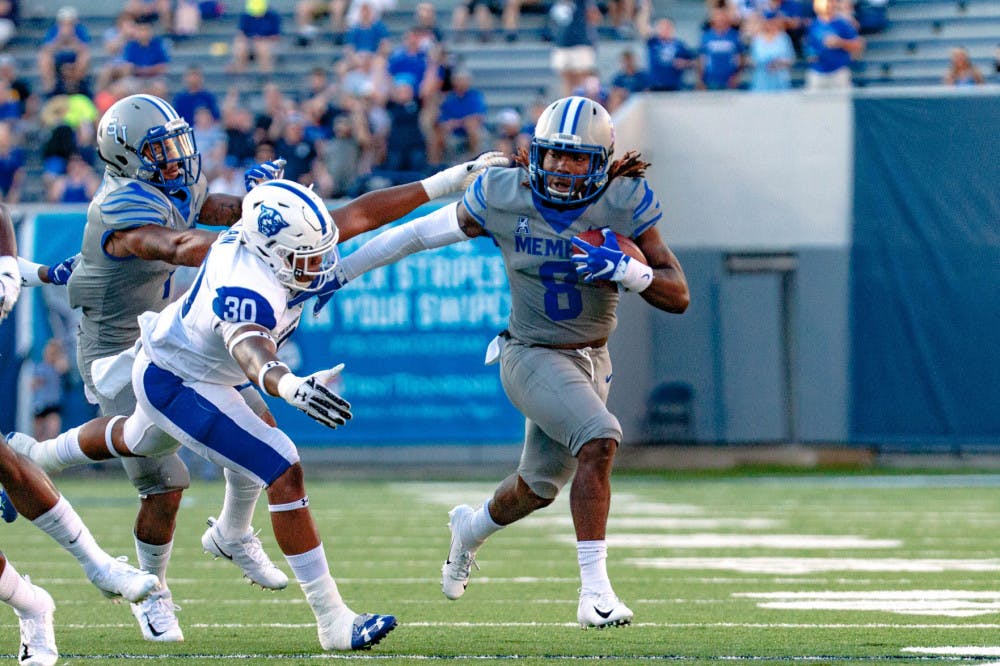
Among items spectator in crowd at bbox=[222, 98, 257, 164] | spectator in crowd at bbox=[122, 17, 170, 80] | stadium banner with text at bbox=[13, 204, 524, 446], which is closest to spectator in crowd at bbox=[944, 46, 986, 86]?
stadium banner with text at bbox=[13, 204, 524, 446]

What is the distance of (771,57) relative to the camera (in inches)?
586

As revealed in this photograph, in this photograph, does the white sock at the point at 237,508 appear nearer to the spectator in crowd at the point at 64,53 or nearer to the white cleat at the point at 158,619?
the white cleat at the point at 158,619

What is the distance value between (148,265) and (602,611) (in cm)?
214

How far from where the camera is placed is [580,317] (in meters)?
5.66

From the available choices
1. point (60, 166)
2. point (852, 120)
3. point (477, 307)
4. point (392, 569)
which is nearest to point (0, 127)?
point (60, 166)

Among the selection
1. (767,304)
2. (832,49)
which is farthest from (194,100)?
(832,49)

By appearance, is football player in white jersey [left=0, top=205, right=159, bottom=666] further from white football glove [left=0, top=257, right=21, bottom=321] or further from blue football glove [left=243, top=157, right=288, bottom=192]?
blue football glove [left=243, top=157, right=288, bottom=192]

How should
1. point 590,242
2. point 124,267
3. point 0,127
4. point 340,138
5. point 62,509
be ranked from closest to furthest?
1. point 62,509
2. point 590,242
3. point 124,267
4. point 340,138
5. point 0,127

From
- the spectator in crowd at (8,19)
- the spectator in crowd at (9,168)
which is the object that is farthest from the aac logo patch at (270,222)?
the spectator in crowd at (8,19)

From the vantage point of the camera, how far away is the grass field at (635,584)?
5125mm

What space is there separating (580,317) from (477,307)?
8292mm

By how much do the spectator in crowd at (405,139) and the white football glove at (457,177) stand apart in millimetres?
8774

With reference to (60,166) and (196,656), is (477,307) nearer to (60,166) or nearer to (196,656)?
(60,166)

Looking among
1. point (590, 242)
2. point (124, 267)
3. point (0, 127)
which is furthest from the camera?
point (0, 127)
